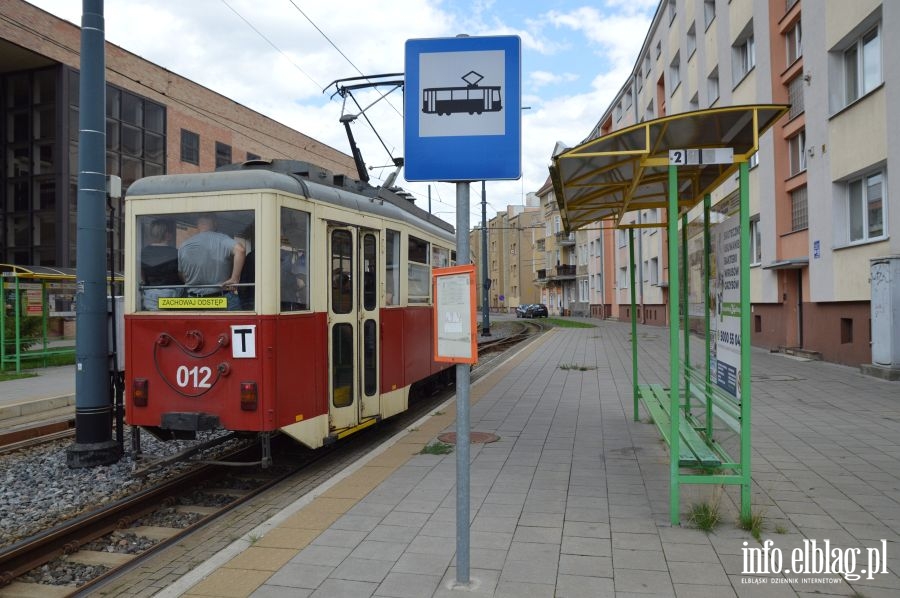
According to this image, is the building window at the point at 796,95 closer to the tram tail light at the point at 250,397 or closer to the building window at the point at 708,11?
the building window at the point at 708,11

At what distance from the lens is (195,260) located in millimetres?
A: 6129

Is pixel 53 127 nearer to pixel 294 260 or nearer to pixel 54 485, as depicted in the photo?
pixel 54 485

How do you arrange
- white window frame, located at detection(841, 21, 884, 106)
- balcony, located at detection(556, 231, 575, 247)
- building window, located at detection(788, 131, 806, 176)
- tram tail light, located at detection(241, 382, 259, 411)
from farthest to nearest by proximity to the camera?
balcony, located at detection(556, 231, 575, 247)
building window, located at detection(788, 131, 806, 176)
white window frame, located at detection(841, 21, 884, 106)
tram tail light, located at detection(241, 382, 259, 411)

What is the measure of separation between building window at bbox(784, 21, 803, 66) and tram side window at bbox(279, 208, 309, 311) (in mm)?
15569

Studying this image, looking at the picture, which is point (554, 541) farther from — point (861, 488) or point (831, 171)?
point (831, 171)

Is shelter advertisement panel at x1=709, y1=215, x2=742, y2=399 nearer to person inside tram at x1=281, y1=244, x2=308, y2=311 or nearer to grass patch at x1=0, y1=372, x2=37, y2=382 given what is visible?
person inside tram at x1=281, y1=244, x2=308, y2=311

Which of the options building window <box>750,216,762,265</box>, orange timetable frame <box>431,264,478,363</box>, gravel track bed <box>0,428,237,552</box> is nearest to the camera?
orange timetable frame <box>431,264,478,363</box>

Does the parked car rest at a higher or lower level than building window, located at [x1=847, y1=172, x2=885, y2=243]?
lower

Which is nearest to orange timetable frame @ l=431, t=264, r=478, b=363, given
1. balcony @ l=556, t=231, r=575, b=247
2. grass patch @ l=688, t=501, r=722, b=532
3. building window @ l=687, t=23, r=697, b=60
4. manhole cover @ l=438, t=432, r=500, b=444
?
grass patch @ l=688, t=501, r=722, b=532

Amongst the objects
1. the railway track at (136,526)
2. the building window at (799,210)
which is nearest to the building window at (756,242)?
the building window at (799,210)

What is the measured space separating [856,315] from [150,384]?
1366cm

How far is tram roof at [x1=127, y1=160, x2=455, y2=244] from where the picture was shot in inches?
238

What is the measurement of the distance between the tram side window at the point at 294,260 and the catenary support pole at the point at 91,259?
2.26m

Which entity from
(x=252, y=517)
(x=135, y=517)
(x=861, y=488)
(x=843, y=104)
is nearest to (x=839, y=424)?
(x=861, y=488)
